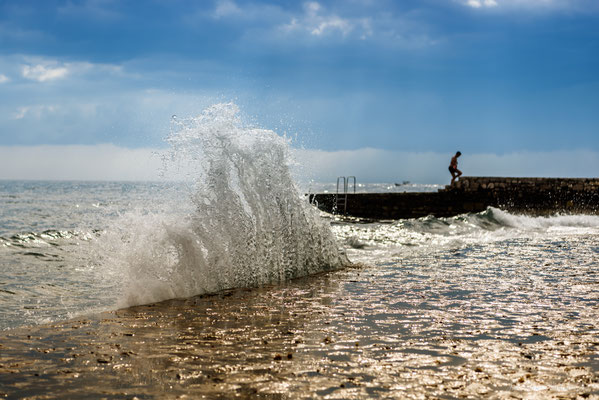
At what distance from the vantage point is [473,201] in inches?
1192

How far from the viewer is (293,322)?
17.9 ft

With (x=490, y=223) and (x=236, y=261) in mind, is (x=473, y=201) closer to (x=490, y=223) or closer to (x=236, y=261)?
(x=490, y=223)

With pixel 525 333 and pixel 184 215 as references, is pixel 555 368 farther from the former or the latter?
pixel 184 215

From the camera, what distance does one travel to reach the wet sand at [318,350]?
3.51 meters

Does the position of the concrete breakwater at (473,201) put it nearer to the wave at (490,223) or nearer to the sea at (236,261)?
the wave at (490,223)

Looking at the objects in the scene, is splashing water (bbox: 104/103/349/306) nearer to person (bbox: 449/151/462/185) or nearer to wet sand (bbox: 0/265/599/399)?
wet sand (bbox: 0/265/599/399)

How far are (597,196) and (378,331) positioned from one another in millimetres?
29624

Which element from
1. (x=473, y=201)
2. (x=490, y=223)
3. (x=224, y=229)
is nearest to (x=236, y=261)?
(x=224, y=229)

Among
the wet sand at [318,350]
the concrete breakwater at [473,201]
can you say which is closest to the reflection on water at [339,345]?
the wet sand at [318,350]

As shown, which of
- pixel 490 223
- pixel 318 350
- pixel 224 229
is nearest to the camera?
pixel 318 350

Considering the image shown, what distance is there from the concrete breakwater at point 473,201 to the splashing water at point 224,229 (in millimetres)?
19157

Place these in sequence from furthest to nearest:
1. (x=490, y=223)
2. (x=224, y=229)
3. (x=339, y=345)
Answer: (x=490, y=223) < (x=224, y=229) < (x=339, y=345)

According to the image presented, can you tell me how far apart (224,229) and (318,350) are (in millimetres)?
4135

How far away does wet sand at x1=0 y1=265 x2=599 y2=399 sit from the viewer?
3508 millimetres
